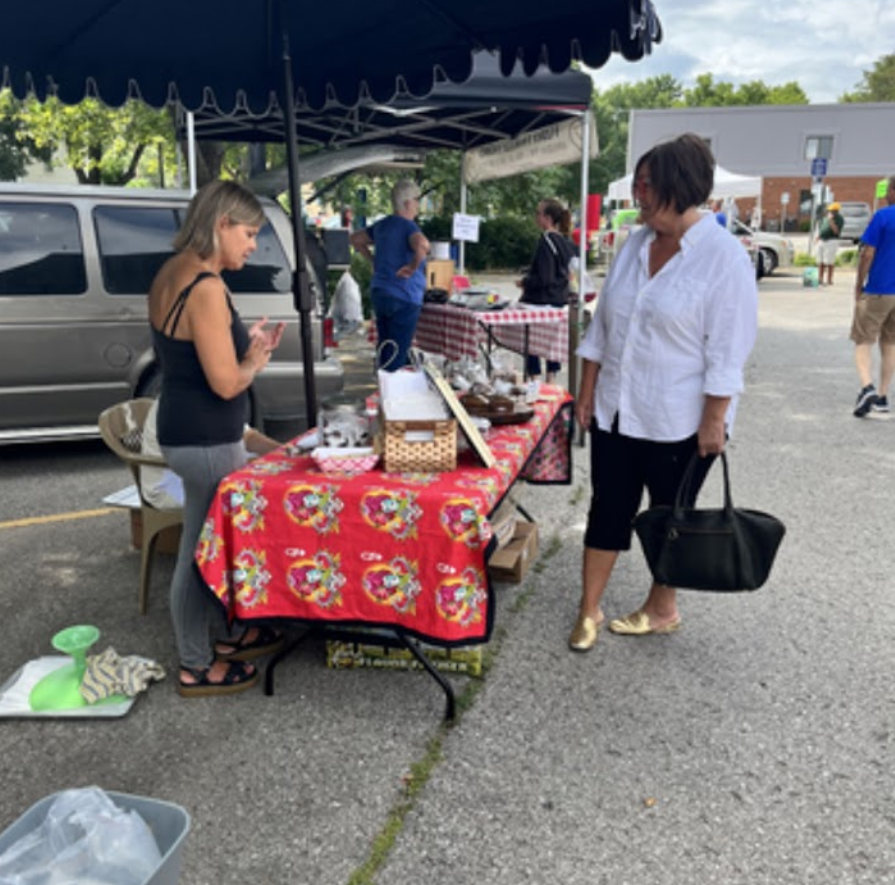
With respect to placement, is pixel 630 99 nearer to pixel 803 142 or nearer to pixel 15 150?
pixel 803 142

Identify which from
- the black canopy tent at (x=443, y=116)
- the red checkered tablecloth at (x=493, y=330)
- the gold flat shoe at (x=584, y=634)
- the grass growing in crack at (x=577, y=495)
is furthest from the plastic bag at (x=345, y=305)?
the gold flat shoe at (x=584, y=634)

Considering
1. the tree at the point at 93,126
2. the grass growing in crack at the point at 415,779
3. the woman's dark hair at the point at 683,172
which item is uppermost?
the tree at the point at 93,126

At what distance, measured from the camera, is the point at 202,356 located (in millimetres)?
2432

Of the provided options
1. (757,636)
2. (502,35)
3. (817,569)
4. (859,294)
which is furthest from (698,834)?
(859,294)

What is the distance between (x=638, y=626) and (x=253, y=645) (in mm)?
1543

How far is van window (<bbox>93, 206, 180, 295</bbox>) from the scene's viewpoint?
5.18m

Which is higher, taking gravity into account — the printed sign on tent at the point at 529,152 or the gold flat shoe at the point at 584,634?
the printed sign on tent at the point at 529,152

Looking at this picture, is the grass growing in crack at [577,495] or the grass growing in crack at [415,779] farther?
the grass growing in crack at [577,495]

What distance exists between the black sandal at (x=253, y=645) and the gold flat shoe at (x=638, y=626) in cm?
136

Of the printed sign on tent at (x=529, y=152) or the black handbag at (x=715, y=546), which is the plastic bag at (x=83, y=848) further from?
the printed sign on tent at (x=529, y=152)

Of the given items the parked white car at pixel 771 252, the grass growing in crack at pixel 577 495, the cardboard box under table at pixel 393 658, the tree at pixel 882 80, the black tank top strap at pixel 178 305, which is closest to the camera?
the black tank top strap at pixel 178 305

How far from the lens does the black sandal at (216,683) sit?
2.86 metres

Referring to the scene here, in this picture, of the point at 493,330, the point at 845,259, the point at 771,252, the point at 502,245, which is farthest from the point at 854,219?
the point at 493,330

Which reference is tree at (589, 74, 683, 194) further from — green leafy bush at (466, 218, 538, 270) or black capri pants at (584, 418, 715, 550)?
black capri pants at (584, 418, 715, 550)
